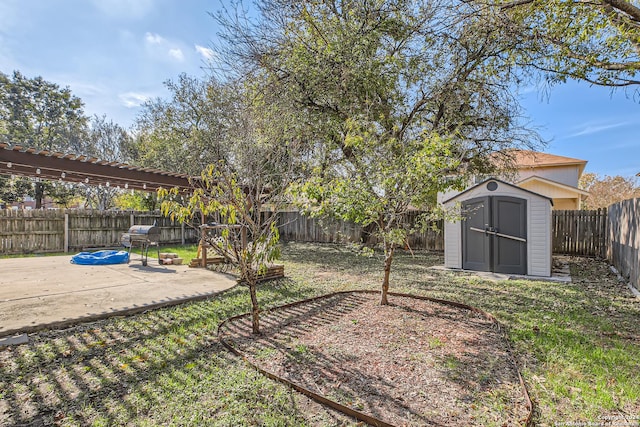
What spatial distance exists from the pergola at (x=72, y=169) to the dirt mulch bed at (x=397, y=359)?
8.78 feet

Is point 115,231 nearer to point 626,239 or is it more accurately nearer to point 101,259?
point 101,259

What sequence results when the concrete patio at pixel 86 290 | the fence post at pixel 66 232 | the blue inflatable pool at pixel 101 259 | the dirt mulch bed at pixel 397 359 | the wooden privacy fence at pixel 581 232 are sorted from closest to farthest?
the dirt mulch bed at pixel 397 359, the concrete patio at pixel 86 290, the blue inflatable pool at pixel 101 259, the wooden privacy fence at pixel 581 232, the fence post at pixel 66 232

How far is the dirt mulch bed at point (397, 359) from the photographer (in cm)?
205

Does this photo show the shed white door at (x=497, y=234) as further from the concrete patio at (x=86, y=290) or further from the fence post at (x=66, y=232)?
the fence post at (x=66, y=232)

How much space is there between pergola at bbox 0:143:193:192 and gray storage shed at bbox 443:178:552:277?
6.11 metres

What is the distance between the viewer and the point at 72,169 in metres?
5.68

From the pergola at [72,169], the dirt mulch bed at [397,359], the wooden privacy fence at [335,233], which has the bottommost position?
the dirt mulch bed at [397,359]

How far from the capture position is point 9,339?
9.91 feet

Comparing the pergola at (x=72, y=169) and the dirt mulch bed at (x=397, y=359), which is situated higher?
the pergola at (x=72, y=169)

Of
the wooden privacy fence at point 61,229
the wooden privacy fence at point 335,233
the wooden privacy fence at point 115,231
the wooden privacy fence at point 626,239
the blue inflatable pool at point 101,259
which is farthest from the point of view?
the wooden privacy fence at point 335,233

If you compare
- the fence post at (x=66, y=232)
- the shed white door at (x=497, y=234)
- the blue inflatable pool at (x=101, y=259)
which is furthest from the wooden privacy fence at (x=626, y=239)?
the fence post at (x=66, y=232)

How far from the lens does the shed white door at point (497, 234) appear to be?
22.1ft

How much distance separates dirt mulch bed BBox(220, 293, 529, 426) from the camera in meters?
2.05

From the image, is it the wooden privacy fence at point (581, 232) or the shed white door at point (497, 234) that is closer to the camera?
the shed white door at point (497, 234)
